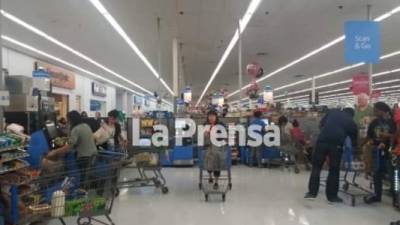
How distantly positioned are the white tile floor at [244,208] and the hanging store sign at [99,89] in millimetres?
18861

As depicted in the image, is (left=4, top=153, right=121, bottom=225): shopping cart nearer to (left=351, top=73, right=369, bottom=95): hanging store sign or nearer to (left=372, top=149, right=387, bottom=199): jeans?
(left=372, top=149, right=387, bottom=199): jeans

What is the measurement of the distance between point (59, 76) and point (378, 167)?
16.0 meters

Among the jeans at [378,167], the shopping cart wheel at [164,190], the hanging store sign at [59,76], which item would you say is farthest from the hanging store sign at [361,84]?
the hanging store sign at [59,76]

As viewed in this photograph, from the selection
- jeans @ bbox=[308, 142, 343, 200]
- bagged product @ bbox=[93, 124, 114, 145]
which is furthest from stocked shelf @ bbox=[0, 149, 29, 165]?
jeans @ bbox=[308, 142, 343, 200]

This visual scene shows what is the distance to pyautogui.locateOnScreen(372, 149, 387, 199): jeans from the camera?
5.84 meters

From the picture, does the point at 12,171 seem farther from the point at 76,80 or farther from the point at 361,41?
the point at 76,80

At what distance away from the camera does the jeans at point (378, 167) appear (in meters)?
5.84

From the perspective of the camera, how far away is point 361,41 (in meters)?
8.96

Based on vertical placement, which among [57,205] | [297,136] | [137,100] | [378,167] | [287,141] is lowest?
[57,205]

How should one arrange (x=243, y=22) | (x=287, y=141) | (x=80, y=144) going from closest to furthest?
(x=80, y=144) < (x=287, y=141) < (x=243, y=22)

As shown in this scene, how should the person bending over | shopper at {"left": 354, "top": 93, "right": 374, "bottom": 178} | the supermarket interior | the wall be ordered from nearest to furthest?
the supermarket interior → the person bending over → shopper at {"left": 354, "top": 93, "right": 374, "bottom": 178} → the wall

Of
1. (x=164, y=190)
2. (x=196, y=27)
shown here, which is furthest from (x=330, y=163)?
(x=196, y=27)

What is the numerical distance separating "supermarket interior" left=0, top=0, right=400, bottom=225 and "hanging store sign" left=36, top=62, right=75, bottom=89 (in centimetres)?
13

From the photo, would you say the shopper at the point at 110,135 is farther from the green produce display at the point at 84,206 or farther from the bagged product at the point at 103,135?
the green produce display at the point at 84,206
